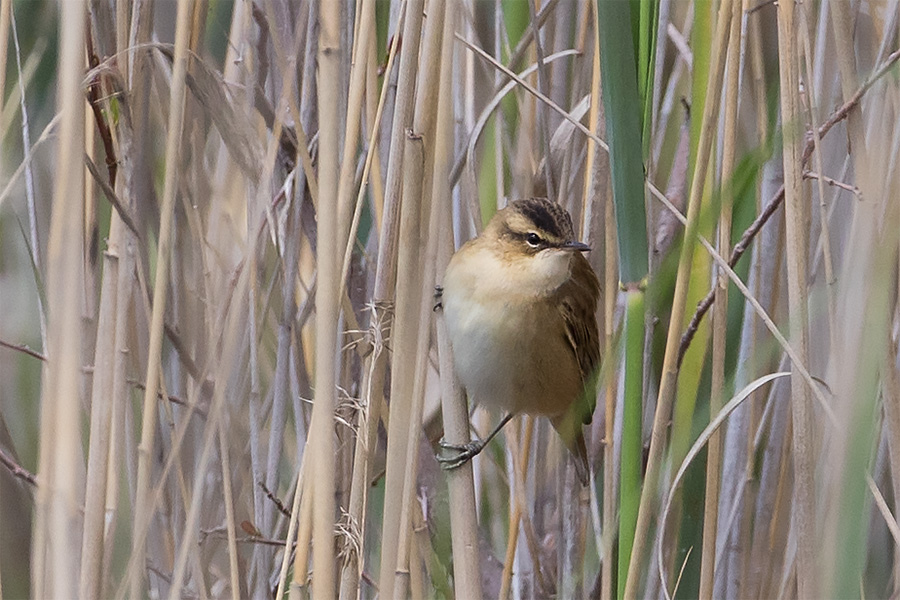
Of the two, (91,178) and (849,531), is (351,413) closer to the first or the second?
(91,178)

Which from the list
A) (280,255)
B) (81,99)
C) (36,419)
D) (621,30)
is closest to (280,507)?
(280,255)

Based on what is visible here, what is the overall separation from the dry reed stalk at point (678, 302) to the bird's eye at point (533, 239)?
1.58 feet

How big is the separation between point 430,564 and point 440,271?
0.54 metres

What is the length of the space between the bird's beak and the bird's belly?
0.71ft

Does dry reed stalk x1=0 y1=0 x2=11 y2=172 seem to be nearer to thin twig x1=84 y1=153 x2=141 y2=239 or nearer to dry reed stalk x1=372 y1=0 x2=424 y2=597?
thin twig x1=84 y1=153 x2=141 y2=239

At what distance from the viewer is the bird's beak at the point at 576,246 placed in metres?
1.66

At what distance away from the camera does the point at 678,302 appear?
1.24 m

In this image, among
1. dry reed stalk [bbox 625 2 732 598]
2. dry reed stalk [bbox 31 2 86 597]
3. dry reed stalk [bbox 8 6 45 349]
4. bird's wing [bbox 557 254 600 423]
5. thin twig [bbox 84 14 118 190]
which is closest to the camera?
dry reed stalk [bbox 31 2 86 597]

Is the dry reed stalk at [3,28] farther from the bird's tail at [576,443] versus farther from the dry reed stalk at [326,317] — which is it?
the bird's tail at [576,443]

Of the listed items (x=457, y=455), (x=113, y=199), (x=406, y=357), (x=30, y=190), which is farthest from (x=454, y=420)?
(x=30, y=190)

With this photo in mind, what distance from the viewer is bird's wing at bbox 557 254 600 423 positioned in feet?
6.37

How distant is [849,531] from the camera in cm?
88

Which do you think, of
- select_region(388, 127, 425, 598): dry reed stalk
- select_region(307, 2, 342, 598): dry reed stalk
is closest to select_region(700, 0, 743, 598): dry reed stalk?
select_region(388, 127, 425, 598): dry reed stalk

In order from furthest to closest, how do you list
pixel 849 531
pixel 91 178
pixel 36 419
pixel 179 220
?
pixel 36 419 < pixel 179 220 < pixel 91 178 < pixel 849 531
